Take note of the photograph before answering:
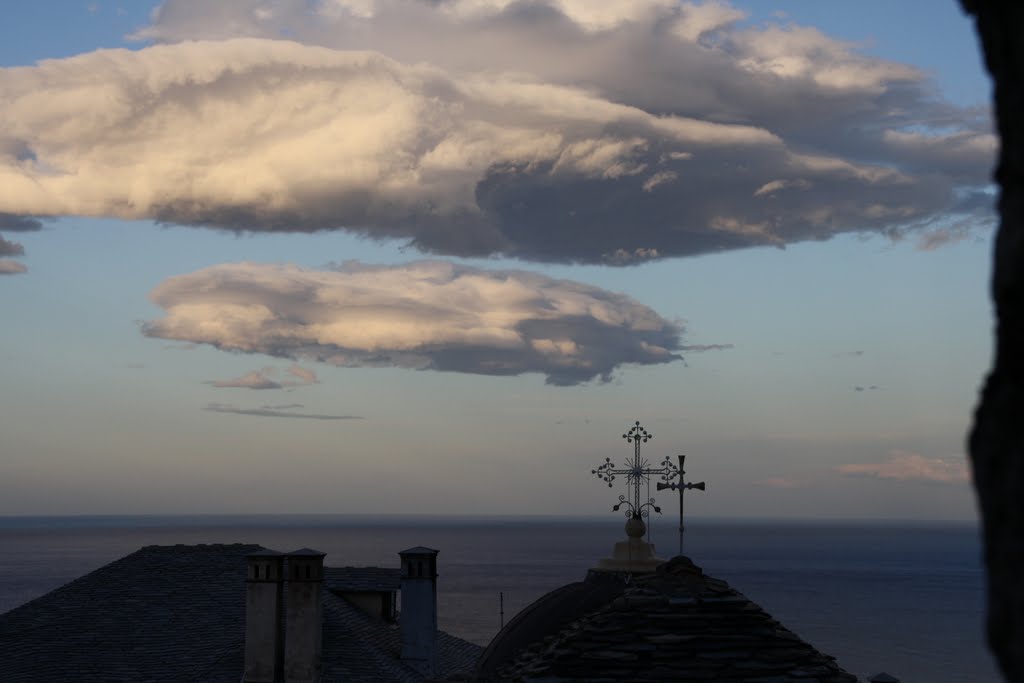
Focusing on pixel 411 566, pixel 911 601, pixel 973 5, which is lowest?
pixel 911 601

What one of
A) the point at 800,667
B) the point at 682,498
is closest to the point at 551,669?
the point at 800,667

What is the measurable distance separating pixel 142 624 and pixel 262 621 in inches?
343

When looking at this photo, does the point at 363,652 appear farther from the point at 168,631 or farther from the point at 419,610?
the point at 168,631

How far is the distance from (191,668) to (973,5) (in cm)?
3134

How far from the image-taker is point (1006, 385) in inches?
146

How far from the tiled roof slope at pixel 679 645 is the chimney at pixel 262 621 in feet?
51.6

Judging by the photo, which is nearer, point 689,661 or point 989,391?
point 989,391

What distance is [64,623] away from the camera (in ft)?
123

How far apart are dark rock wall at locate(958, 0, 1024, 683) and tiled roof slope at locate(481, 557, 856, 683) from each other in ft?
33.8

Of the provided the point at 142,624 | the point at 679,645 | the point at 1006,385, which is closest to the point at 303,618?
the point at 142,624

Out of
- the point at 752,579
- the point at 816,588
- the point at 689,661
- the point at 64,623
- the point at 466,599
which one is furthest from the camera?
the point at 752,579

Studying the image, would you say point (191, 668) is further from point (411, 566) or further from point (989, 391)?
point (989, 391)

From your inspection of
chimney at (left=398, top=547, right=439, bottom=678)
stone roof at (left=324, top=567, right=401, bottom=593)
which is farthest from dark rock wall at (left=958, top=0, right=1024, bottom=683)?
stone roof at (left=324, top=567, right=401, bottom=593)

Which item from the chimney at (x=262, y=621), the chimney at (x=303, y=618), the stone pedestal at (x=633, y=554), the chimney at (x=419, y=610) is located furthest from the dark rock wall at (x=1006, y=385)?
the chimney at (x=419, y=610)
